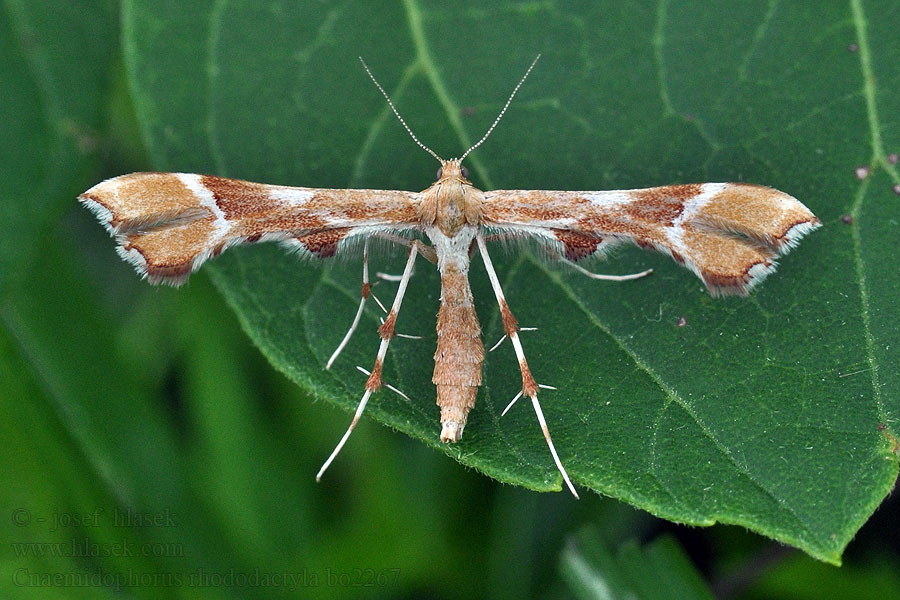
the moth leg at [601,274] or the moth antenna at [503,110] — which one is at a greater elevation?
the moth antenna at [503,110]

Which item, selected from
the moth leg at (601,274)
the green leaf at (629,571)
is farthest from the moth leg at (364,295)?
the green leaf at (629,571)

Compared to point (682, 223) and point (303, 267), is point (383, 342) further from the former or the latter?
point (682, 223)

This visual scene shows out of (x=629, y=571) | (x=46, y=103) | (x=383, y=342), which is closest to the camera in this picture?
(x=629, y=571)

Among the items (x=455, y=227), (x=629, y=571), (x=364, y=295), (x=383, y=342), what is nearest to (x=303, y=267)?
(x=364, y=295)

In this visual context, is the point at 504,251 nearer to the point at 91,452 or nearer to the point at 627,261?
Result: the point at 627,261

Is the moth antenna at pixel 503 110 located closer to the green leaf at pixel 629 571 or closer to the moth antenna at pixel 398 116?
the moth antenna at pixel 398 116

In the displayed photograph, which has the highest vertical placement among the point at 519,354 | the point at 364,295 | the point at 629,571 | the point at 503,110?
the point at 503,110

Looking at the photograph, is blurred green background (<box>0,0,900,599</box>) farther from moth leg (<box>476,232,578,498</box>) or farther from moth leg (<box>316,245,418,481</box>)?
moth leg (<box>476,232,578,498</box>)
